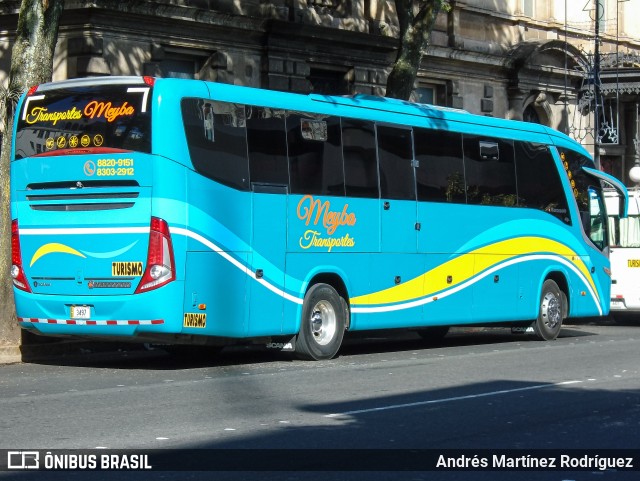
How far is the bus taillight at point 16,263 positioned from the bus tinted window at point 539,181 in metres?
8.82

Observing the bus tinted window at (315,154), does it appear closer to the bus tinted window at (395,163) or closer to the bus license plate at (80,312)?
the bus tinted window at (395,163)

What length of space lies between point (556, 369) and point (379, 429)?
593 centimetres

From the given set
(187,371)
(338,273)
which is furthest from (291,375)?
(338,273)

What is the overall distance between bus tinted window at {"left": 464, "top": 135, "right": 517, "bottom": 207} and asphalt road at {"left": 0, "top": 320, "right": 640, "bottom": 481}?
9.51 ft

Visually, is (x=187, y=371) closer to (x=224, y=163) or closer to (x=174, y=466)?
(x=224, y=163)

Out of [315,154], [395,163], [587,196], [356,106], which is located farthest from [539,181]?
[315,154]

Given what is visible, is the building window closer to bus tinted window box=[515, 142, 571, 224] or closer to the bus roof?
the bus roof

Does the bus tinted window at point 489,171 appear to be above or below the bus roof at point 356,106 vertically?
below

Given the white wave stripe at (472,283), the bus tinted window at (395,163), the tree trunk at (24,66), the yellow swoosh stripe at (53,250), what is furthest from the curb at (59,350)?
the bus tinted window at (395,163)

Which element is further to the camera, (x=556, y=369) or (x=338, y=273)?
(x=338, y=273)

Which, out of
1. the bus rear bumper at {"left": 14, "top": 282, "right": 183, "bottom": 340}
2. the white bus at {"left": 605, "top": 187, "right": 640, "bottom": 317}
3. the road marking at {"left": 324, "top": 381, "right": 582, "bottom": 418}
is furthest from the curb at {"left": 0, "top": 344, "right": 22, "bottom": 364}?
the white bus at {"left": 605, "top": 187, "right": 640, "bottom": 317}

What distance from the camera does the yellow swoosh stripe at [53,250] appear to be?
15336 mm

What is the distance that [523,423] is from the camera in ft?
36.3

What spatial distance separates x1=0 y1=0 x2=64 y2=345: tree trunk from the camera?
17.4m
